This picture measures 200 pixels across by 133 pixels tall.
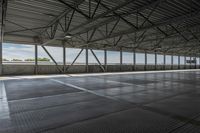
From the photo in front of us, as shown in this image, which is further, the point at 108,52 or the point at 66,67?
the point at 108,52

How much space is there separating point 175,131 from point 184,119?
0.67 metres

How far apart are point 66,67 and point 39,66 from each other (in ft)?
9.24

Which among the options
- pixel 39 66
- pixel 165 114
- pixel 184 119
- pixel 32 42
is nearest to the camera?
pixel 184 119

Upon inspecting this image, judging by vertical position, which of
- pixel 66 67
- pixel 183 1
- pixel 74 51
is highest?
pixel 183 1

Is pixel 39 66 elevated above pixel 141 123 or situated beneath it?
elevated above

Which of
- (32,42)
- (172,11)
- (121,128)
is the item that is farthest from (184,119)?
(32,42)

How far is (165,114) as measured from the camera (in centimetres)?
314

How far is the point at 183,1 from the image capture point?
588cm

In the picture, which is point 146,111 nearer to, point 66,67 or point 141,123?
point 141,123

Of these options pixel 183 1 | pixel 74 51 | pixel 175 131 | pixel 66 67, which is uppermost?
pixel 183 1

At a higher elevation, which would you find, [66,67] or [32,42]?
[32,42]

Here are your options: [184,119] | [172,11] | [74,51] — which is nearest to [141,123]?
[184,119]

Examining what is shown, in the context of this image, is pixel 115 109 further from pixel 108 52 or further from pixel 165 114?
pixel 108 52

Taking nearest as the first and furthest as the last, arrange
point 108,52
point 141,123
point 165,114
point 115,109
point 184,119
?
point 141,123, point 184,119, point 165,114, point 115,109, point 108,52
